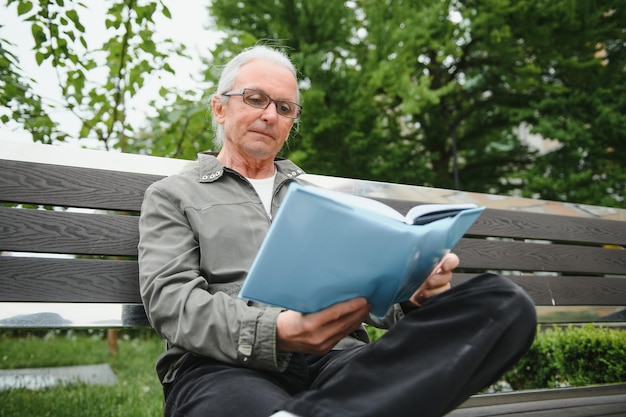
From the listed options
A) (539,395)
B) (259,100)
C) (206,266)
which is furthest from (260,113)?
(539,395)

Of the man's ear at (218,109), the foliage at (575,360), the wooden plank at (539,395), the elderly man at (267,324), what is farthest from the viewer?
the foliage at (575,360)

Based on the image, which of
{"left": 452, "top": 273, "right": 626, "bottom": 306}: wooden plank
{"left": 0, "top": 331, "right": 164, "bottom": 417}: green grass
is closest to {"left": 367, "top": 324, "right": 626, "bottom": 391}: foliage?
{"left": 452, "top": 273, "right": 626, "bottom": 306}: wooden plank

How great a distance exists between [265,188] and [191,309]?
0.80 metres

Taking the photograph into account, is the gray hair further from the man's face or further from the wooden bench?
the wooden bench

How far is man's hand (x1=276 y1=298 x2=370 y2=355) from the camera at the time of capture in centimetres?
129

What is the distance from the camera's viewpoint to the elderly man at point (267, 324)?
121 cm

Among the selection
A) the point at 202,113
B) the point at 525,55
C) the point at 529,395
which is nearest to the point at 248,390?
the point at 529,395

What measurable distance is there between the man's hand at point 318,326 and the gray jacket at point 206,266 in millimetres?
35

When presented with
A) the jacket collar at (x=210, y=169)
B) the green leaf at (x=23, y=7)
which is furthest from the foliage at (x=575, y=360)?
the green leaf at (x=23, y=7)

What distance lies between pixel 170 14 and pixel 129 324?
1.91m

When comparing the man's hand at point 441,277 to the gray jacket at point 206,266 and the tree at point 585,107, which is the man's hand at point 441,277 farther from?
the tree at point 585,107

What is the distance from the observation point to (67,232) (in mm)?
1997

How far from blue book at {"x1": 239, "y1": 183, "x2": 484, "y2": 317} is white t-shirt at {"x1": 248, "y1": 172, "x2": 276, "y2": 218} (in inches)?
35.0

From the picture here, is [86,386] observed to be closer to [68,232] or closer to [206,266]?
[68,232]
